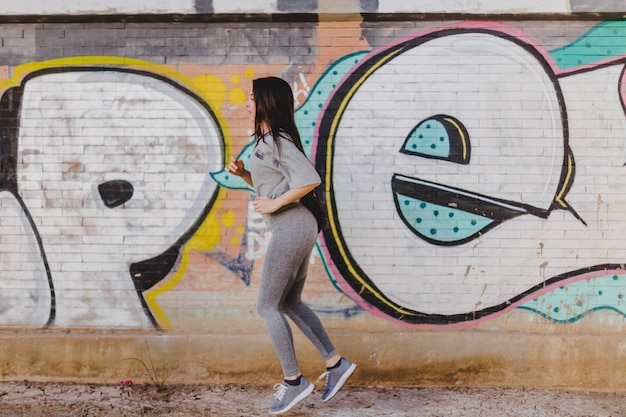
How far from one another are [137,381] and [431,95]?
123 inches

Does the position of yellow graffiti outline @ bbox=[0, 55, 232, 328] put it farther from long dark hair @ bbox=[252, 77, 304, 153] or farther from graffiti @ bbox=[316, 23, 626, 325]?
long dark hair @ bbox=[252, 77, 304, 153]

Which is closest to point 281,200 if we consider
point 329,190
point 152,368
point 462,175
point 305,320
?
point 305,320

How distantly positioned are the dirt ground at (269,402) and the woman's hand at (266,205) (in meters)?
1.53

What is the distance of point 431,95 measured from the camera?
555 centimetres

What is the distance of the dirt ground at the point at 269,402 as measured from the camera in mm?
4875

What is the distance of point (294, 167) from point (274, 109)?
0.37 meters

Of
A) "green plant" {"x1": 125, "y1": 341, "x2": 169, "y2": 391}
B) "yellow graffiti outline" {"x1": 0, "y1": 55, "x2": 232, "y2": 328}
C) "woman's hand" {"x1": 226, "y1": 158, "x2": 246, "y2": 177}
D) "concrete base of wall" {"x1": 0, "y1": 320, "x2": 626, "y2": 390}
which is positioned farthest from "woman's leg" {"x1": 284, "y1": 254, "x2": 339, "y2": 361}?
"green plant" {"x1": 125, "y1": 341, "x2": 169, "y2": 391}

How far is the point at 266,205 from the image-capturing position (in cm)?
412

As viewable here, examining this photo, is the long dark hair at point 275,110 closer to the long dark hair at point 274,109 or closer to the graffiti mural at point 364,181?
the long dark hair at point 274,109

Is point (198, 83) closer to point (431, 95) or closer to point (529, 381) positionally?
point (431, 95)

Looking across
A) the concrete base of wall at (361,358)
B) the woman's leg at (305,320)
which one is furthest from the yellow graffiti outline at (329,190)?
the woman's leg at (305,320)

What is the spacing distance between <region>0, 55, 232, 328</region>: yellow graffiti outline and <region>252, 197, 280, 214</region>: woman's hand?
1.50 meters

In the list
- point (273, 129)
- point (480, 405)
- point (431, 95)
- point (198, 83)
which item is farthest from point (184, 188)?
point (480, 405)

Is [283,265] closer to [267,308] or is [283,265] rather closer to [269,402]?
[267,308]
